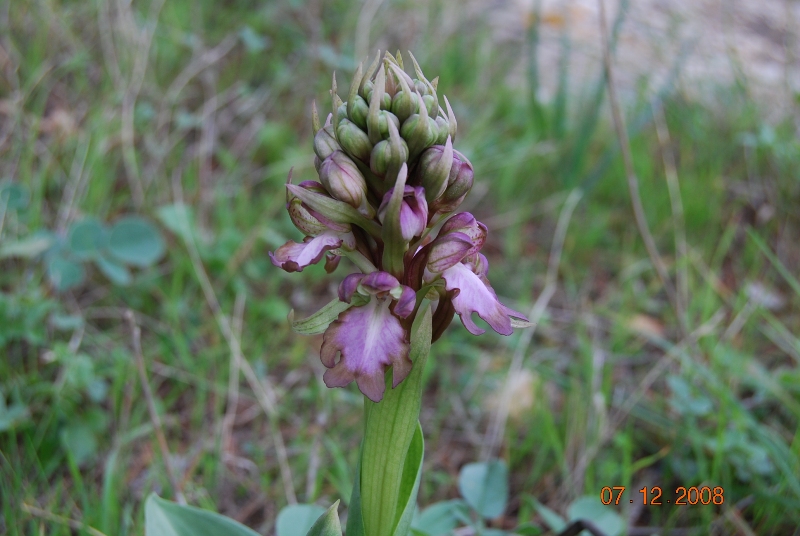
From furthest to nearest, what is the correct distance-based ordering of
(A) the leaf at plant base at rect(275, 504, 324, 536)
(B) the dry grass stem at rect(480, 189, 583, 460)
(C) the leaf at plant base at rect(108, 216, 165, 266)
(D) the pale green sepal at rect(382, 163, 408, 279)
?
(C) the leaf at plant base at rect(108, 216, 165, 266)
(B) the dry grass stem at rect(480, 189, 583, 460)
(A) the leaf at plant base at rect(275, 504, 324, 536)
(D) the pale green sepal at rect(382, 163, 408, 279)

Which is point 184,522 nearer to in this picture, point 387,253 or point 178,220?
point 387,253

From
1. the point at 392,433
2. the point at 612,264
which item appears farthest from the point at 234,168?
the point at 392,433

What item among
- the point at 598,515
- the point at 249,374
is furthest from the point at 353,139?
the point at 249,374

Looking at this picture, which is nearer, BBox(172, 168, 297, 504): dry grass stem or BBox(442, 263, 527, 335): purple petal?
BBox(442, 263, 527, 335): purple petal

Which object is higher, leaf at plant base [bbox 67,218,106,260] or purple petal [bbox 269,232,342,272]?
purple petal [bbox 269,232,342,272]

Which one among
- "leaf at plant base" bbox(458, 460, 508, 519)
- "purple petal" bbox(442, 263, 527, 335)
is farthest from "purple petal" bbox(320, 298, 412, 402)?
"leaf at plant base" bbox(458, 460, 508, 519)

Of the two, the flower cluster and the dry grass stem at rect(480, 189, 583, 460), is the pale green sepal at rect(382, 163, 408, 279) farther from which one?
the dry grass stem at rect(480, 189, 583, 460)
